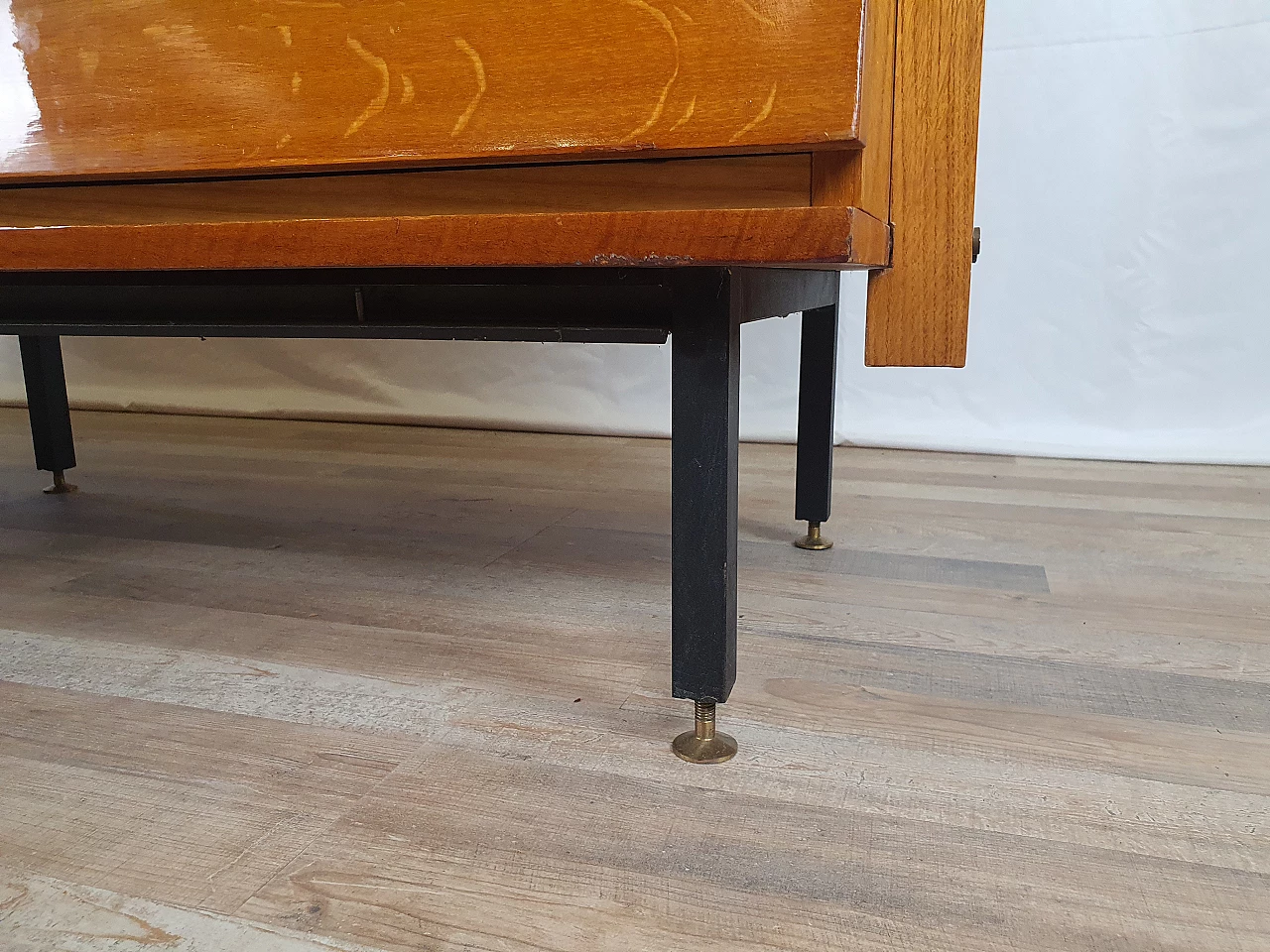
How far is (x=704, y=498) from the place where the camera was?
0.80 meters

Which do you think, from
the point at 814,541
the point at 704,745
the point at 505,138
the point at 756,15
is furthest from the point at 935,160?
the point at 814,541

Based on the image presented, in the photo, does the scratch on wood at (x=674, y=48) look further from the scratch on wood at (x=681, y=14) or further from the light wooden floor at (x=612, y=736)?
the light wooden floor at (x=612, y=736)

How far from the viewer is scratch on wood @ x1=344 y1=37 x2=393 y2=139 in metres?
0.75

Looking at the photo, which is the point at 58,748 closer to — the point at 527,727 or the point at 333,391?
the point at 527,727

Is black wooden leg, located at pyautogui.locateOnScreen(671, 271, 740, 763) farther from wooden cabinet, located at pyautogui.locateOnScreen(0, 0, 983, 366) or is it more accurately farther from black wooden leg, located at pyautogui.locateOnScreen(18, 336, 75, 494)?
black wooden leg, located at pyautogui.locateOnScreen(18, 336, 75, 494)

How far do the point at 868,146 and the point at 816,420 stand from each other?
709 mm

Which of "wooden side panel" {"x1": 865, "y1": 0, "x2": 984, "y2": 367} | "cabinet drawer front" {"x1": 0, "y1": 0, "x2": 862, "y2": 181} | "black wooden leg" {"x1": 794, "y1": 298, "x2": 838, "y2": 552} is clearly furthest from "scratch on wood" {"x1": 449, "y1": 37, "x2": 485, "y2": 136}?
"black wooden leg" {"x1": 794, "y1": 298, "x2": 838, "y2": 552}

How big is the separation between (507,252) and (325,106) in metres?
0.20

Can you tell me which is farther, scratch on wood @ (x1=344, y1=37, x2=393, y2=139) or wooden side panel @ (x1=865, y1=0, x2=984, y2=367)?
wooden side panel @ (x1=865, y1=0, x2=984, y2=367)

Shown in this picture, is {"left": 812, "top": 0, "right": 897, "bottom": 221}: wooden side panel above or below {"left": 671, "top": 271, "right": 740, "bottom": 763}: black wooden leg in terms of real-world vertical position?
above

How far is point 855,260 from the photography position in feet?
2.28

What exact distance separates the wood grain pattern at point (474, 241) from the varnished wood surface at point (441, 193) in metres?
0.04

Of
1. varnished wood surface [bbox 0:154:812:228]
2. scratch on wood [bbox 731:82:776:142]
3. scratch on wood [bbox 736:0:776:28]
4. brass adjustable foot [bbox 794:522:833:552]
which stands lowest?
brass adjustable foot [bbox 794:522:833:552]

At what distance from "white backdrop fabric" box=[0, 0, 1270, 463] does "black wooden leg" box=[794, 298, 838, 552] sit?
0.84 meters
